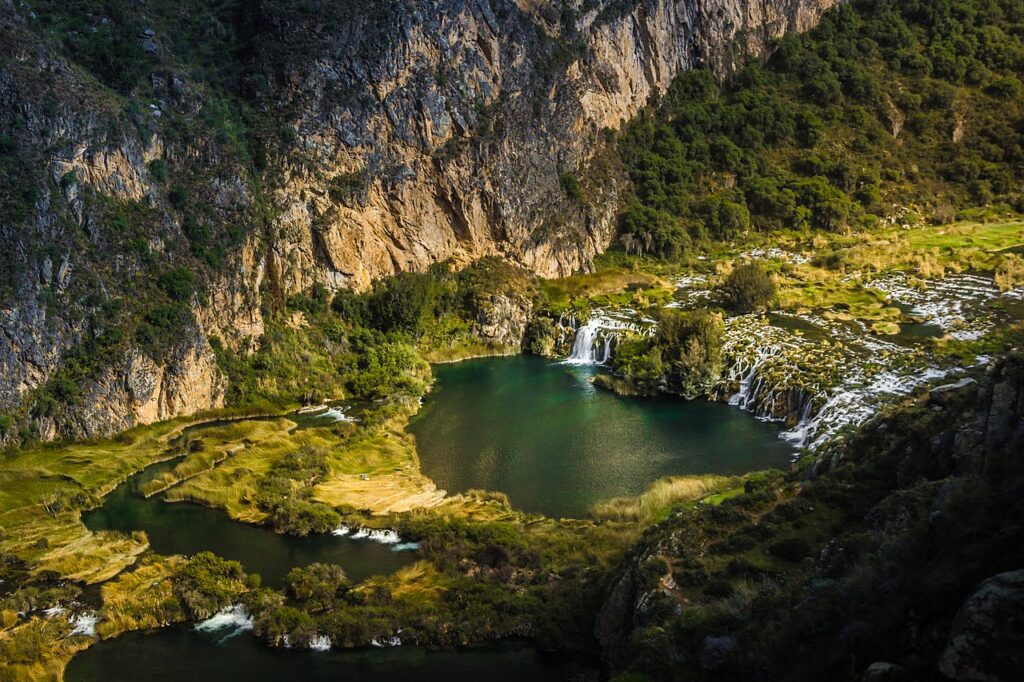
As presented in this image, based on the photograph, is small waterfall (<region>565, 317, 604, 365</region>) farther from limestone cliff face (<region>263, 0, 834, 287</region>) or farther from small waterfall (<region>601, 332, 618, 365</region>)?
limestone cliff face (<region>263, 0, 834, 287</region>)

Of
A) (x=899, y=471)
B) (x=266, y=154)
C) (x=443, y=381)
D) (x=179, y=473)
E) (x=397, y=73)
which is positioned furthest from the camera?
(x=397, y=73)

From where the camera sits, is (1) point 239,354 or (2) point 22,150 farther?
(1) point 239,354

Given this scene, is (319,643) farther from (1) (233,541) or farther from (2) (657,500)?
(2) (657,500)

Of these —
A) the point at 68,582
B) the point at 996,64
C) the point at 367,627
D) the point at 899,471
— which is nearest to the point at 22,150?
the point at 68,582

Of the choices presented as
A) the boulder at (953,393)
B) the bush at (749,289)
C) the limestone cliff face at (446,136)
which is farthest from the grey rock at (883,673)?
the limestone cliff face at (446,136)

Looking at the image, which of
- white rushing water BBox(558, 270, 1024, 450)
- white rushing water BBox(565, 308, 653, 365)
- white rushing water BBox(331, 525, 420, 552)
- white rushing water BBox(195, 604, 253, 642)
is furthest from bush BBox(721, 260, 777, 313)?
white rushing water BBox(195, 604, 253, 642)

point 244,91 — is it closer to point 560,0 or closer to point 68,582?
point 560,0

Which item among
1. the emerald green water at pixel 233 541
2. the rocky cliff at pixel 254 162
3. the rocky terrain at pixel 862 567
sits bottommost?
the emerald green water at pixel 233 541

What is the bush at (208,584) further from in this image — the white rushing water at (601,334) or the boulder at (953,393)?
the white rushing water at (601,334)
